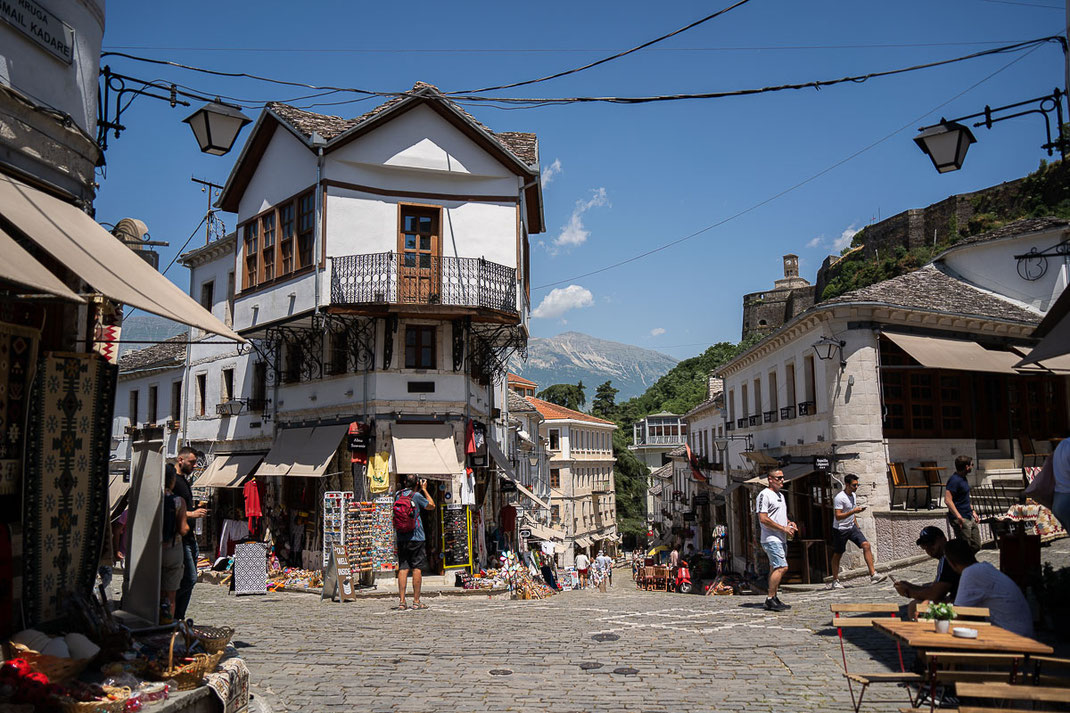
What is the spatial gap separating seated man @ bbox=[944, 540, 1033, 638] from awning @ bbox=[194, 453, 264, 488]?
19.2 m

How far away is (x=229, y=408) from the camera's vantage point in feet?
80.9

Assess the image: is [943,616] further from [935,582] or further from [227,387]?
[227,387]

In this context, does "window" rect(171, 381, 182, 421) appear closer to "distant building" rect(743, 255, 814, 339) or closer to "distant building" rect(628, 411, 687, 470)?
"distant building" rect(628, 411, 687, 470)

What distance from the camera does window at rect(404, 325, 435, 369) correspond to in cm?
1881

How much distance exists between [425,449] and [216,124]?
962cm

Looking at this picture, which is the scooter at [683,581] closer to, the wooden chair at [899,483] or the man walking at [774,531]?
the wooden chair at [899,483]

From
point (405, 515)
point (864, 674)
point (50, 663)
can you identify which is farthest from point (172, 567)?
point (864, 674)

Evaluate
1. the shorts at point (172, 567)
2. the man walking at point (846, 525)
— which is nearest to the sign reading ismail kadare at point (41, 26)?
the shorts at point (172, 567)

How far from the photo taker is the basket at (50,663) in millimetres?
5230

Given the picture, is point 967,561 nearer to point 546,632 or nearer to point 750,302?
point 546,632

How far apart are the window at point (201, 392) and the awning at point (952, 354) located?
21.2m

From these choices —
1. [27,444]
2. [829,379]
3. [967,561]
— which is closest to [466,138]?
[829,379]

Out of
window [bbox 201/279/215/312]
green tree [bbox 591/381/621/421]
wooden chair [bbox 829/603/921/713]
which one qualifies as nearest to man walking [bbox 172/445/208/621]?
wooden chair [bbox 829/603/921/713]

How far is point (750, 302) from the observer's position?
3337 inches
